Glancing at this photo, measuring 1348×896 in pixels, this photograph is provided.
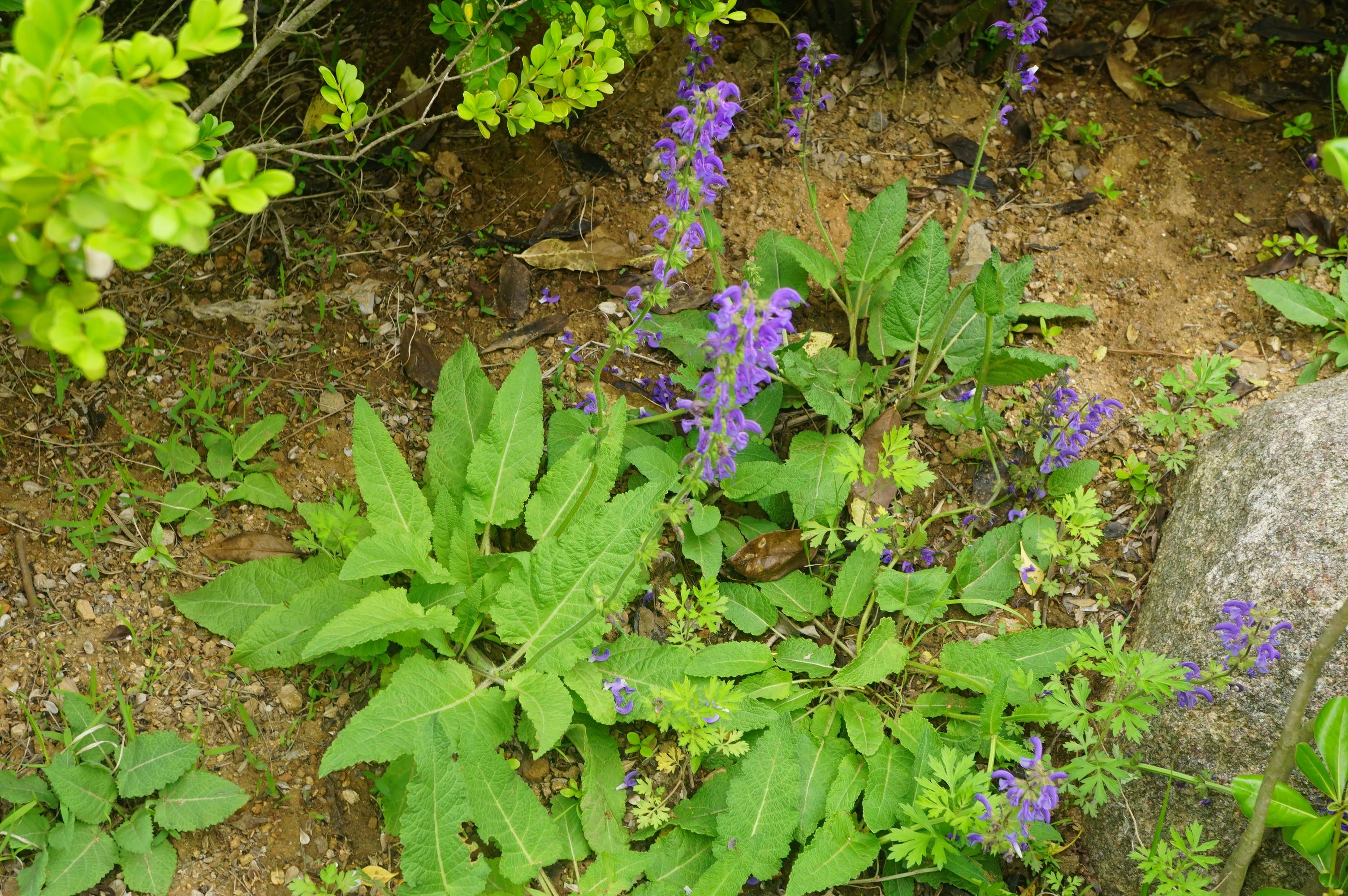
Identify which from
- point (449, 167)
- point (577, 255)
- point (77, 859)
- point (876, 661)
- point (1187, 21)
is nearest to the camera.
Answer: point (77, 859)

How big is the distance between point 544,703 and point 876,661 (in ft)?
3.77

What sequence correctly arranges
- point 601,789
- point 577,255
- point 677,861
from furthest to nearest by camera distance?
point 577,255, point 601,789, point 677,861

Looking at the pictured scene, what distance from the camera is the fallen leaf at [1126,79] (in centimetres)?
462

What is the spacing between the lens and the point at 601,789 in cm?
311

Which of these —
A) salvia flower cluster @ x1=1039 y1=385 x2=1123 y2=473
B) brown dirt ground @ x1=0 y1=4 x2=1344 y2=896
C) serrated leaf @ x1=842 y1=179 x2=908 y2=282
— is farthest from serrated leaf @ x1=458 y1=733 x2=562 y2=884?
serrated leaf @ x1=842 y1=179 x2=908 y2=282

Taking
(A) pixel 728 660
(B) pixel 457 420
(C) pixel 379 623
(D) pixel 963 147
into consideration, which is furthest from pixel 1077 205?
(C) pixel 379 623

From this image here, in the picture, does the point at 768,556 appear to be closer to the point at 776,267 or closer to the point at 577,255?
the point at 776,267

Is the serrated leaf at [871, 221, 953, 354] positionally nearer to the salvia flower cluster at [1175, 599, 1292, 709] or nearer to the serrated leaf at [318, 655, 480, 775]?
the salvia flower cluster at [1175, 599, 1292, 709]

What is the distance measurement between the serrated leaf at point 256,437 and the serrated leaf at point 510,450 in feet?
2.47

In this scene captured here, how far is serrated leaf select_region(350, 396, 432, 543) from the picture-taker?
3.24 meters

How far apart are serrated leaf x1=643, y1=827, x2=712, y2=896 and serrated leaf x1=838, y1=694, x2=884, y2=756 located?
0.59 meters

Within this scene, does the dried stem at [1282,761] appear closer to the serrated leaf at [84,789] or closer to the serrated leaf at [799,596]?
the serrated leaf at [799,596]

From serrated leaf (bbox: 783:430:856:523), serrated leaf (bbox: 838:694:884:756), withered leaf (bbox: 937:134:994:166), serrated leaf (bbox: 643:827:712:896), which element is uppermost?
withered leaf (bbox: 937:134:994:166)

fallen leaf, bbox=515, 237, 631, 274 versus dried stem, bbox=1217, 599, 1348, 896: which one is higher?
fallen leaf, bbox=515, 237, 631, 274
